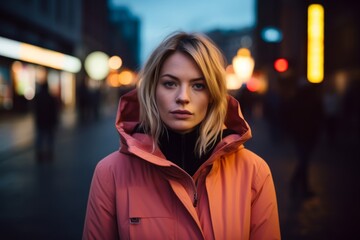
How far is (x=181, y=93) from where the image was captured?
82.0 inches

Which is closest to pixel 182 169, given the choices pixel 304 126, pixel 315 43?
pixel 304 126

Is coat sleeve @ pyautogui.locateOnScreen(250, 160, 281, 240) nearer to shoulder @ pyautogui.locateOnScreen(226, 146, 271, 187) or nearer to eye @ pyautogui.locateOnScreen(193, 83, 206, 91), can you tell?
shoulder @ pyautogui.locateOnScreen(226, 146, 271, 187)

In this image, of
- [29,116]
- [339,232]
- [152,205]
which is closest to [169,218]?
[152,205]

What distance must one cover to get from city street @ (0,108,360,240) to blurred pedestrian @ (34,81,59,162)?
1.32 ft

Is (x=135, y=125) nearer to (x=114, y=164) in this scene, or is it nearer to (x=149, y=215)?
(x=114, y=164)

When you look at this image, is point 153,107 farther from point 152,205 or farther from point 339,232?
point 339,232

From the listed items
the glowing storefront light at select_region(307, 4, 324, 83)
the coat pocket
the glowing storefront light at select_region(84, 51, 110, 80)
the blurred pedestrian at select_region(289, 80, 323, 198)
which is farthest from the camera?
the glowing storefront light at select_region(84, 51, 110, 80)

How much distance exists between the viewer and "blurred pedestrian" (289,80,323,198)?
8.20 metres

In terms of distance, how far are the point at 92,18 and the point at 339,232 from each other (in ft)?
141

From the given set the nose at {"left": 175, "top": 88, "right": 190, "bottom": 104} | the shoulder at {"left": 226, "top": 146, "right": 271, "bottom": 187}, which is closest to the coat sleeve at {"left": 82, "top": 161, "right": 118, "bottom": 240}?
the nose at {"left": 175, "top": 88, "right": 190, "bottom": 104}

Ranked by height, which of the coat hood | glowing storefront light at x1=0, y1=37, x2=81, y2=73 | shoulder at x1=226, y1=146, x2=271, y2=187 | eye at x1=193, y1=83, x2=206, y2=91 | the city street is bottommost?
the city street

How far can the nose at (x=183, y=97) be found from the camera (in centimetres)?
208

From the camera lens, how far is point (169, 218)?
2.02m

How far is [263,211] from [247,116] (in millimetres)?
27180
